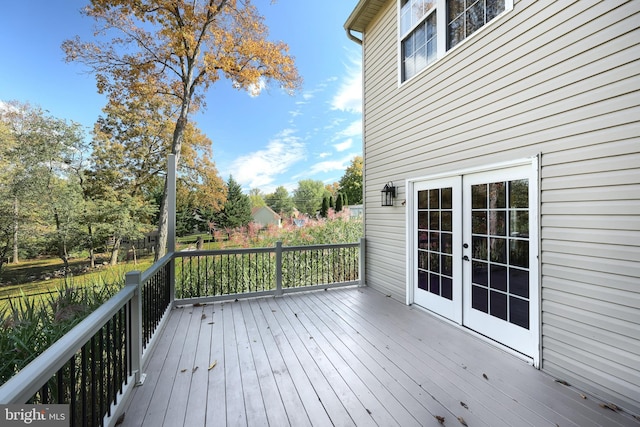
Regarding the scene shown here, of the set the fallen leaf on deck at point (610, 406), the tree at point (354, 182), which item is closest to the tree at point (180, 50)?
the fallen leaf on deck at point (610, 406)

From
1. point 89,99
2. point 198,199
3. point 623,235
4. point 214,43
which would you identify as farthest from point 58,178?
point 623,235

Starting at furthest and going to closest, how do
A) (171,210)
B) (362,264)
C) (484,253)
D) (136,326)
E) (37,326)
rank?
(362,264)
(171,210)
(484,253)
(37,326)
(136,326)

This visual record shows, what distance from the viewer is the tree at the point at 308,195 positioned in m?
41.3

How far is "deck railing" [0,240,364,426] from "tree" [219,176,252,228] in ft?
53.5

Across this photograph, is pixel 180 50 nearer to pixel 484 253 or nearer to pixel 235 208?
pixel 484 253

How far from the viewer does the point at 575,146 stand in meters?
2.21

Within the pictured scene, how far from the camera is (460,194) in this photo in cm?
333

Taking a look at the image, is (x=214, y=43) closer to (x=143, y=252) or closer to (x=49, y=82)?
(x=49, y=82)

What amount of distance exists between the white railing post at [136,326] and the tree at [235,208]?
20018mm

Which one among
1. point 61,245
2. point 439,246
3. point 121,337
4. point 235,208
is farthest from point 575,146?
point 235,208

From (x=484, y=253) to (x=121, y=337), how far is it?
351 centimetres

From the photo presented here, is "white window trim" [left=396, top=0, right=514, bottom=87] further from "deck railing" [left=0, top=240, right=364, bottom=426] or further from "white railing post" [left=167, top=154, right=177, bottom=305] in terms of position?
"white railing post" [left=167, top=154, right=177, bottom=305]

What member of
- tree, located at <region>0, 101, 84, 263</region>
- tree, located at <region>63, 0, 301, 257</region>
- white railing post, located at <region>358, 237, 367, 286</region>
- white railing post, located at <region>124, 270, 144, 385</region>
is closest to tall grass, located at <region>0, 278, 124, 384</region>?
white railing post, located at <region>124, 270, 144, 385</region>

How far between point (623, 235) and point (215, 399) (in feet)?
10.7
